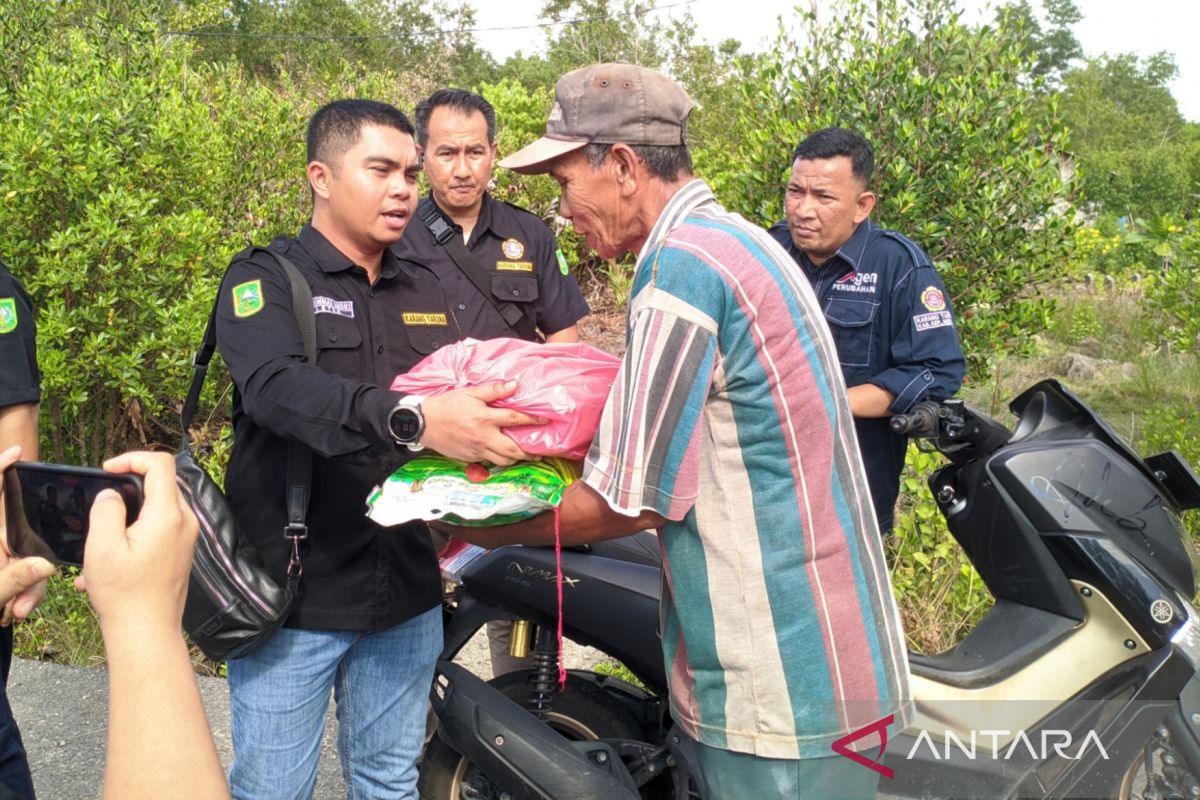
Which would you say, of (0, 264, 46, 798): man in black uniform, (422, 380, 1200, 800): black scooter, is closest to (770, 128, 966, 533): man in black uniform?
(422, 380, 1200, 800): black scooter

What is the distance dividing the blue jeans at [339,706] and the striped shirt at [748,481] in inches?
34.3

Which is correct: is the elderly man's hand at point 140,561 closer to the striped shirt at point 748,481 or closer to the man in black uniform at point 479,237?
the striped shirt at point 748,481

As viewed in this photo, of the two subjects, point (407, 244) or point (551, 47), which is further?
point (551, 47)

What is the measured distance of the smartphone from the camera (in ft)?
4.57

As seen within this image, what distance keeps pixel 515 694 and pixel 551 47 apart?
2479cm

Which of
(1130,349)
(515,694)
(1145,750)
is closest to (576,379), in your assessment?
(515,694)

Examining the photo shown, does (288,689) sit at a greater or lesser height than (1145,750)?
greater

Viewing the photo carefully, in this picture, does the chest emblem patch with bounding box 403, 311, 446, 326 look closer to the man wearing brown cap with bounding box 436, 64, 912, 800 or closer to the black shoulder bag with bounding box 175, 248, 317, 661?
the black shoulder bag with bounding box 175, 248, 317, 661

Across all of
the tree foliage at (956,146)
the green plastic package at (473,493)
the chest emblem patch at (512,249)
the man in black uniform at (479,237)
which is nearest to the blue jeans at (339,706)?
the green plastic package at (473,493)

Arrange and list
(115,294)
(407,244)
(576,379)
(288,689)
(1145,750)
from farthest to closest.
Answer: (115,294)
(407,244)
(1145,750)
(288,689)
(576,379)

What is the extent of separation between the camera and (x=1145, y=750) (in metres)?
2.63

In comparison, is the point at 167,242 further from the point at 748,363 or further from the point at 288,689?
the point at 748,363

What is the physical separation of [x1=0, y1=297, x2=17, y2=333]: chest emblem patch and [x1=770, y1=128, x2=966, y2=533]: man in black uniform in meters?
2.42

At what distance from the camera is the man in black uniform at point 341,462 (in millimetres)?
2074
